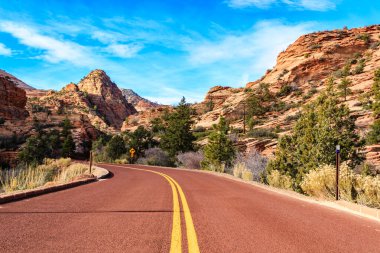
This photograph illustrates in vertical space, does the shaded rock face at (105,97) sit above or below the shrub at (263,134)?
above

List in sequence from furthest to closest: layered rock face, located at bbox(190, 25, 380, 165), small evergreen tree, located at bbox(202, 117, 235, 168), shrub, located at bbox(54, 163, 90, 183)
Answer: layered rock face, located at bbox(190, 25, 380, 165) < small evergreen tree, located at bbox(202, 117, 235, 168) < shrub, located at bbox(54, 163, 90, 183)

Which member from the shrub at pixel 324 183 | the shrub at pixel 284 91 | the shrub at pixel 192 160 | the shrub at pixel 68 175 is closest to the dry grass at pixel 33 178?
the shrub at pixel 68 175

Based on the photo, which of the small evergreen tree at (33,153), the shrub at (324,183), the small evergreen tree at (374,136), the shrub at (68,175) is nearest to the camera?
the shrub at (324,183)

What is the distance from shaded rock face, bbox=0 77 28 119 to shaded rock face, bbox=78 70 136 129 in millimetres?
49902

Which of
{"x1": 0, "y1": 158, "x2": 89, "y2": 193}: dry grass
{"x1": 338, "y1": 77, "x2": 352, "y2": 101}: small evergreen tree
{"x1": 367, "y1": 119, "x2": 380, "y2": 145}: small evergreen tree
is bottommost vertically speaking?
{"x1": 0, "y1": 158, "x2": 89, "y2": 193}: dry grass

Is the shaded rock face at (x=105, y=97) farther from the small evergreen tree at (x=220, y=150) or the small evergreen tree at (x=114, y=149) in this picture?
the small evergreen tree at (x=220, y=150)

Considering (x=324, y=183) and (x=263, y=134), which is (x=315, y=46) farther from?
(x=324, y=183)

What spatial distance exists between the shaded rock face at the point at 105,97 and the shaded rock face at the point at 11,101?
4990 centimetres

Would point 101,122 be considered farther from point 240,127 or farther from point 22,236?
point 22,236

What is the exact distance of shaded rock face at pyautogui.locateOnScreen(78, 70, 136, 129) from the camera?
125m

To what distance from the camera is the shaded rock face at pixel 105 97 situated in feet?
410

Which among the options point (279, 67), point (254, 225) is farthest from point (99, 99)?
point (254, 225)

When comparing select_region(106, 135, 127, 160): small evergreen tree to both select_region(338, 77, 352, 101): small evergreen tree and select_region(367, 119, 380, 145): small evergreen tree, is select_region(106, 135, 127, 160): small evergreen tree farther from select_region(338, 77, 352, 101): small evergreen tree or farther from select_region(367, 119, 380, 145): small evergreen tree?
select_region(338, 77, 352, 101): small evergreen tree

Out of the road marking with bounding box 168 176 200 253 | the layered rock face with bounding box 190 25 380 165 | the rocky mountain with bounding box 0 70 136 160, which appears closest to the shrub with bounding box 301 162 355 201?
the road marking with bounding box 168 176 200 253
